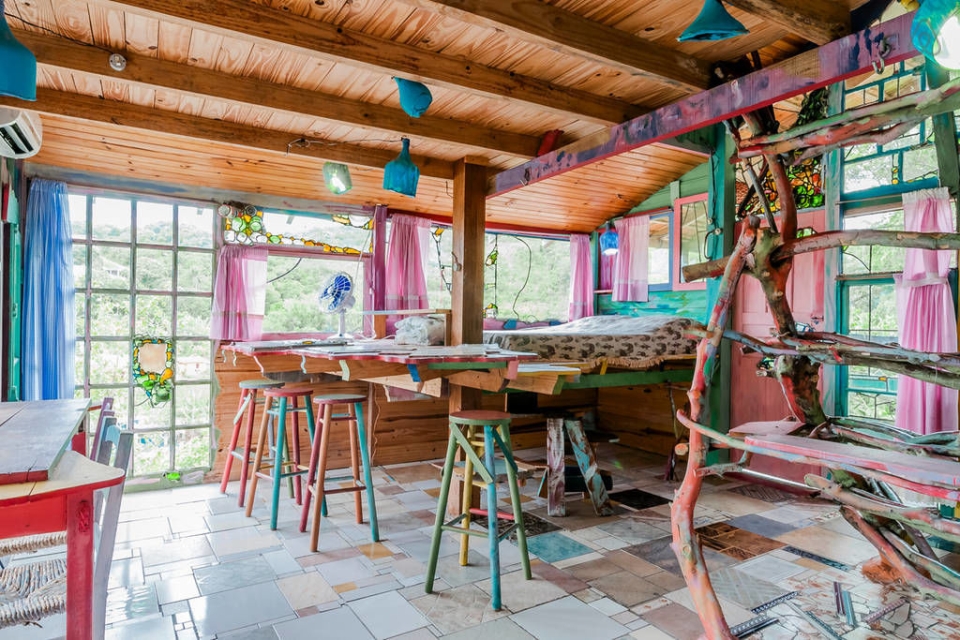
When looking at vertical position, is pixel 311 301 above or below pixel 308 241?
below

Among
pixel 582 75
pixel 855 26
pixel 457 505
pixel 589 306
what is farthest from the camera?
pixel 589 306

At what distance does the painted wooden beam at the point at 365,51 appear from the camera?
2197mm

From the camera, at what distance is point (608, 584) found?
9.25ft

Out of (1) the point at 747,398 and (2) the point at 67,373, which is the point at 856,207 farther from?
(2) the point at 67,373

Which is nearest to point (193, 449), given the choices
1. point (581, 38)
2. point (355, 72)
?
point (355, 72)

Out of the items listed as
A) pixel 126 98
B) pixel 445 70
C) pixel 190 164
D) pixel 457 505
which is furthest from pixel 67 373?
pixel 445 70

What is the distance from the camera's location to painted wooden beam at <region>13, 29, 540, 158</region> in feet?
8.47

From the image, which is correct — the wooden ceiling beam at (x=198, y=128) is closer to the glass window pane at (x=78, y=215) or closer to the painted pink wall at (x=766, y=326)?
the glass window pane at (x=78, y=215)

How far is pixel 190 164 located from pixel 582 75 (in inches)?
124

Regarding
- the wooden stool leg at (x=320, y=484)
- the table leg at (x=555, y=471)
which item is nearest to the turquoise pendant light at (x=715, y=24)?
the wooden stool leg at (x=320, y=484)

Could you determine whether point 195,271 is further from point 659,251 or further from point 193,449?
point 659,251

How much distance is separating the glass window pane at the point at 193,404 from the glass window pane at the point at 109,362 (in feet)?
1.41

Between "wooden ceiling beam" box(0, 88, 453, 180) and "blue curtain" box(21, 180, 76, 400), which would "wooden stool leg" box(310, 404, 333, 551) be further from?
"blue curtain" box(21, 180, 76, 400)

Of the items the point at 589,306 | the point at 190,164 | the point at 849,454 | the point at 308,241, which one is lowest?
the point at 849,454
